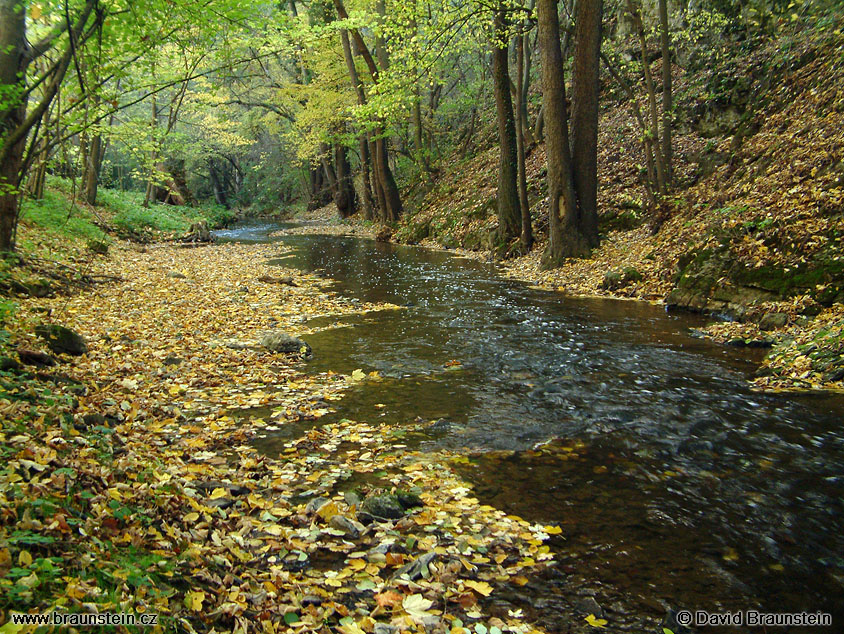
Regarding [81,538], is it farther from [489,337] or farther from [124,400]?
[489,337]

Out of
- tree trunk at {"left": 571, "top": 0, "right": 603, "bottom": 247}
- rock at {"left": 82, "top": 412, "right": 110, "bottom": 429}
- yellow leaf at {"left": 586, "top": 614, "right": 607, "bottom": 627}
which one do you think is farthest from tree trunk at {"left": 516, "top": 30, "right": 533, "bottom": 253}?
yellow leaf at {"left": 586, "top": 614, "right": 607, "bottom": 627}

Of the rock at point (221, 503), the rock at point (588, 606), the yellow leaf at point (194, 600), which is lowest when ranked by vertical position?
the rock at point (588, 606)

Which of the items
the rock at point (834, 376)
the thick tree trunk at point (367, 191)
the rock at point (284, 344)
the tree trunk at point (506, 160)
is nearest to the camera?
the rock at point (834, 376)

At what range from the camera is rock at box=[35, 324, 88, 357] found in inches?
251

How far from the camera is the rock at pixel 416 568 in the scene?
3.17 meters

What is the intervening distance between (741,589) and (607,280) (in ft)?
30.1

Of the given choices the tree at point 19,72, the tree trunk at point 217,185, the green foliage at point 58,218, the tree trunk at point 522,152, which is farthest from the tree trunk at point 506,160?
the tree trunk at point 217,185

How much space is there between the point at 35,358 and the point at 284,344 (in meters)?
3.07

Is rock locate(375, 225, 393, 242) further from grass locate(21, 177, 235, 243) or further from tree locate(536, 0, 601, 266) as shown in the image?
tree locate(536, 0, 601, 266)

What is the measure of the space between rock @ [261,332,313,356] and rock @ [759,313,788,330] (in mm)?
6638

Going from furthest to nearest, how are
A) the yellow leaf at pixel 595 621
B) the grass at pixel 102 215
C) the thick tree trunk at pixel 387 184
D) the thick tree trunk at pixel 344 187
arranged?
the thick tree trunk at pixel 344 187 → the thick tree trunk at pixel 387 184 → the grass at pixel 102 215 → the yellow leaf at pixel 595 621

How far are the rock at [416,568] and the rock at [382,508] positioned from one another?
0.56 meters

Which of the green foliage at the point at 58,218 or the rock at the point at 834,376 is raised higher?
the green foliage at the point at 58,218

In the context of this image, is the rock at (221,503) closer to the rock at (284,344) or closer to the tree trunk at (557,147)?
the rock at (284,344)
